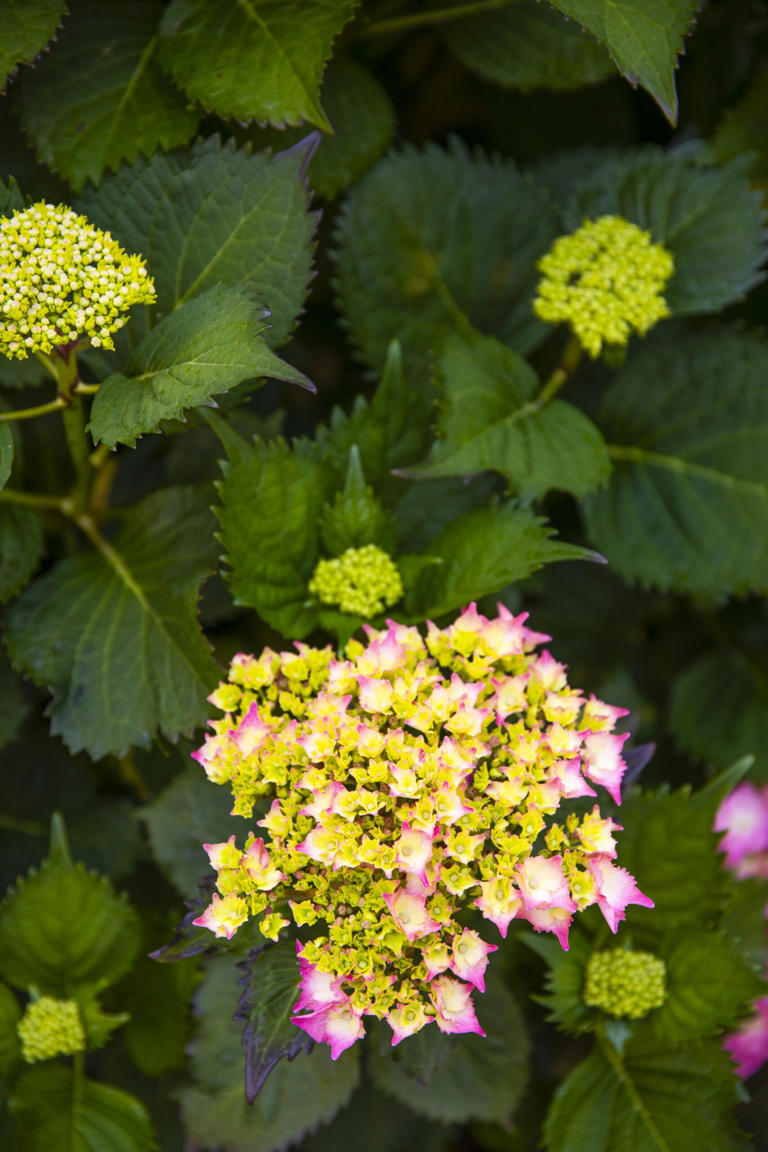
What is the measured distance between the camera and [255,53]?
0.98 metres

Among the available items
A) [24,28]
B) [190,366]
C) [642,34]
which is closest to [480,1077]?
[190,366]

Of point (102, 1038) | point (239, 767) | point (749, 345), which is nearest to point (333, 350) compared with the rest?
point (749, 345)

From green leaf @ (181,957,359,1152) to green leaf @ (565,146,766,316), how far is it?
3.21 ft

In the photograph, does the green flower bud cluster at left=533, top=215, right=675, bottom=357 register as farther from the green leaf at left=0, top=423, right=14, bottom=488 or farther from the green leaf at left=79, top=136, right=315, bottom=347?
the green leaf at left=0, top=423, right=14, bottom=488

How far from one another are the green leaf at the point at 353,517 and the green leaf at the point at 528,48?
0.61m

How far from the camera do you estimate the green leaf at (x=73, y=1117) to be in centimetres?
95

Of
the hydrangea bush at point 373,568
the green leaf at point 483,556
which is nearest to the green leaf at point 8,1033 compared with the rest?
the hydrangea bush at point 373,568

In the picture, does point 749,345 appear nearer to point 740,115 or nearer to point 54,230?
point 740,115

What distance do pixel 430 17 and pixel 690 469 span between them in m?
0.67

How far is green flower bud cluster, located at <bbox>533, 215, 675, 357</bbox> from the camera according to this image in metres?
1.03

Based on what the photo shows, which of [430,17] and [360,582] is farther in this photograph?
[430,17]

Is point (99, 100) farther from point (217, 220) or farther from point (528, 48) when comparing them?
point (528, 48)

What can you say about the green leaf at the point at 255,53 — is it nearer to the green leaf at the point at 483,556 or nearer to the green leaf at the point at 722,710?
the green leaf at the point at 483,556

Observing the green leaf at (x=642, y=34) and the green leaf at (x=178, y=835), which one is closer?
the green leaf at (x=642, y=34)
